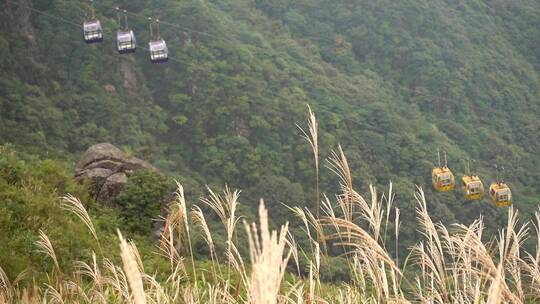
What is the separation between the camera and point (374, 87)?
56.6m

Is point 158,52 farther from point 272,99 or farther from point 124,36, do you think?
point 272,99

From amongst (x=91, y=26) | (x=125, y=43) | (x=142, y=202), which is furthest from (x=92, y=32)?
(x=142, y=202)

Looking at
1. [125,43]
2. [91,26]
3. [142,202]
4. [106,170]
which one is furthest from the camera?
[91,26]

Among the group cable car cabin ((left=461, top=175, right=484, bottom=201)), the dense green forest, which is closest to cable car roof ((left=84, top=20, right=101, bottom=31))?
the dense green forest

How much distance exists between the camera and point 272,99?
46188 millimetres

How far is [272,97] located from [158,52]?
65.3 ft

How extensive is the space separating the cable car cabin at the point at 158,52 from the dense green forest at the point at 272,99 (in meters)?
6.13

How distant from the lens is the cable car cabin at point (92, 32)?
25.7 metres

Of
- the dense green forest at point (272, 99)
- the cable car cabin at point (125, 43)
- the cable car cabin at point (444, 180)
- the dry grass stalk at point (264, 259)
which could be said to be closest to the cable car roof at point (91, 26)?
the cable car cabin at point (125, 43)

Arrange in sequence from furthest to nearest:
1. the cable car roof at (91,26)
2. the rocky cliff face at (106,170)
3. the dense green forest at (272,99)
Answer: the dense green forest at (272,99) → the cable car roof at (91,26) → the rocky cliff face at (106,170)

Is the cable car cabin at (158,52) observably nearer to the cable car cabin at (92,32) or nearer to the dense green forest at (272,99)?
the cable car cabin at (92,32)

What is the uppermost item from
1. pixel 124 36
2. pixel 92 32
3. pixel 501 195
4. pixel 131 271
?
pixel 131 271

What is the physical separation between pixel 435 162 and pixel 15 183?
3624 centimetres

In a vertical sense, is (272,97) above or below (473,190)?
below
